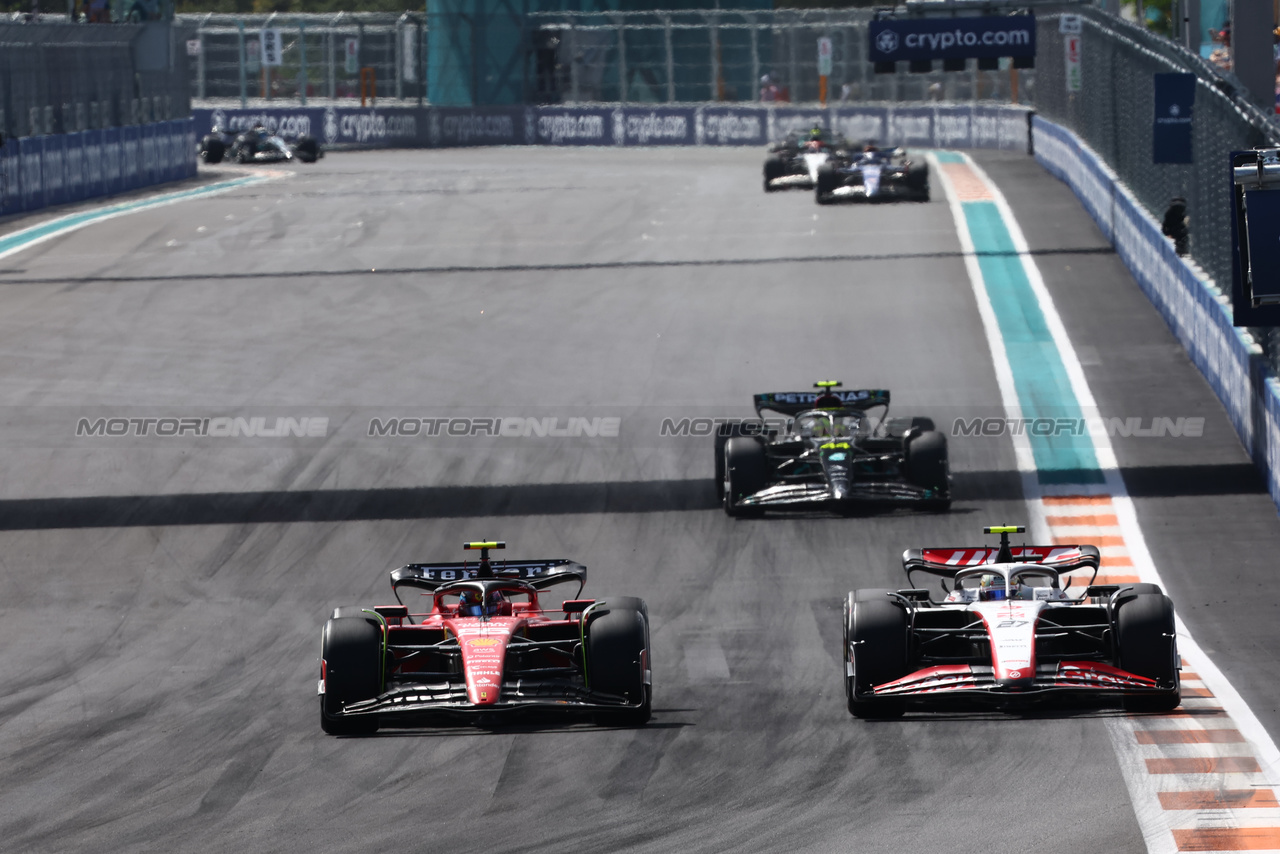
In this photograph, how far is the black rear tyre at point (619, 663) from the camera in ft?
34.8

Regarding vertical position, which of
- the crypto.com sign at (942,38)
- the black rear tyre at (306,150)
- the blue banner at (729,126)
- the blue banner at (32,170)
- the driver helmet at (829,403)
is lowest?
the driver helmet at (829,403)

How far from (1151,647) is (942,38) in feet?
115

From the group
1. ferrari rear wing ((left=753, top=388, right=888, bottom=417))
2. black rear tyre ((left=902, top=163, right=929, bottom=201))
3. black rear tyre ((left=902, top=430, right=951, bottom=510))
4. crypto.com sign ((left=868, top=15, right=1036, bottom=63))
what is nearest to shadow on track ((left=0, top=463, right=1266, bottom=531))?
black rear tyre ((left=902, top=430, right=951, bottom=510))

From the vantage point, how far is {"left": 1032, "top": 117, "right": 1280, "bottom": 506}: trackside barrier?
667 inches

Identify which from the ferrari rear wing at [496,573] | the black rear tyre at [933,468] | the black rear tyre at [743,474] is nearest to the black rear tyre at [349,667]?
the ferrari rear wing at [496,573]

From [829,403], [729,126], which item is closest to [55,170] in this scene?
[729,126]

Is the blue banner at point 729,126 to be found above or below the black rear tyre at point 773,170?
above

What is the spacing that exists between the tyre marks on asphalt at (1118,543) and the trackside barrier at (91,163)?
19.0 metres

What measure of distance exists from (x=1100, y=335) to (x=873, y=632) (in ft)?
46.6

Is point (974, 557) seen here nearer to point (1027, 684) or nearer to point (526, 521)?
point (1027, 684)

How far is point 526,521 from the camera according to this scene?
1688cm

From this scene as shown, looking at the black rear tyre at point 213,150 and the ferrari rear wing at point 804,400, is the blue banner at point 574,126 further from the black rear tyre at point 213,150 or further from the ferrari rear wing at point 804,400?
the ferrari rear wing at point 804,400

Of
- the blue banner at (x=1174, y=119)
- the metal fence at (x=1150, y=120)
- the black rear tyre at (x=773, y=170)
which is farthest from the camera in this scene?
the black rear tyre at (x=773, y=170)

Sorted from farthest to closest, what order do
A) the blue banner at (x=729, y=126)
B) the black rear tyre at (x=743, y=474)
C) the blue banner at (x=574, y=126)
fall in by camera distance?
1. the blue banner at (x=574, y=126)
2. the blue banner at (x=729, y=126)
3. the black rear tyre at (x=743, y=474)
